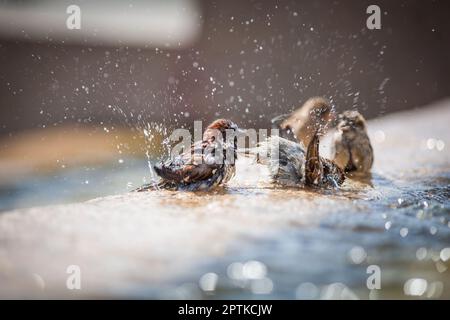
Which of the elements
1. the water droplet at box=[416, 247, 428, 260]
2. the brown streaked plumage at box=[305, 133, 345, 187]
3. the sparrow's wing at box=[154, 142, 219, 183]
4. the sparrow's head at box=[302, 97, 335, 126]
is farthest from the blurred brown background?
the water droplet at box=[416, 247, 428, 260]

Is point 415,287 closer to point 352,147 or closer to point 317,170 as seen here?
point 317,170

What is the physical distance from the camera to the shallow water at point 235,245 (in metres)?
1.90

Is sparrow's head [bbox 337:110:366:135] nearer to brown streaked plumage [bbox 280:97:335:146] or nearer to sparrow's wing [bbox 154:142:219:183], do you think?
brown streaked plumage [bbox 280:97:335:146]

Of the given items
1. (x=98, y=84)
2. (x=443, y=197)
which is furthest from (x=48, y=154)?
(x=443, y=197)

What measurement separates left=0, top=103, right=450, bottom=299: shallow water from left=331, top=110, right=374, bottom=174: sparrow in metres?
0.75

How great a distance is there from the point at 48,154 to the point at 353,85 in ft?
11.9

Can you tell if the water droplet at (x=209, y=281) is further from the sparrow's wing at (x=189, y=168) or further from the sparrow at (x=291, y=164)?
the sparrow at (x=291, y=164)

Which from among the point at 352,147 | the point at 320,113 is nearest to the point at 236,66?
the point at 352,147

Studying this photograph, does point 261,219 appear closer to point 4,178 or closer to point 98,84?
point 4,178

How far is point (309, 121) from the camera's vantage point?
3.51m

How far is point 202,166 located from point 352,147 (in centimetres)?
140

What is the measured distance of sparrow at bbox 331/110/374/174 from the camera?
12.5 ft

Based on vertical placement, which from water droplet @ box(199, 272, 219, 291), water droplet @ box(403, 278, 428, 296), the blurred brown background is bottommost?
water droplet @ box(403, 278, 428, 296)
